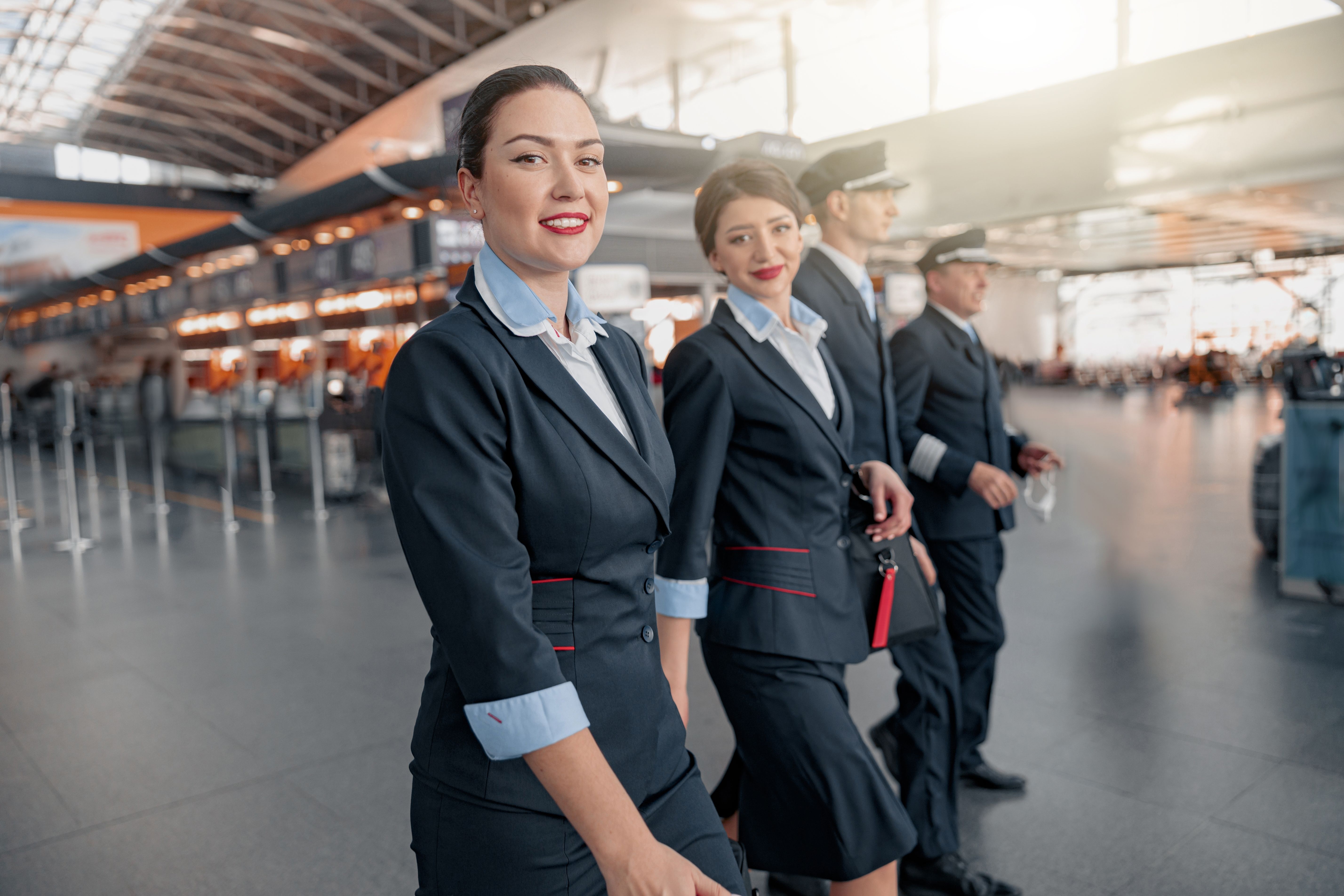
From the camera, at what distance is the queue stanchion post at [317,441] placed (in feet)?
33.4

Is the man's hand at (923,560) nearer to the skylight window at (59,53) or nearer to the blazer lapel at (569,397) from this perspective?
the blazer lapel at (569,397)

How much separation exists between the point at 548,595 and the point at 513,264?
42 cm

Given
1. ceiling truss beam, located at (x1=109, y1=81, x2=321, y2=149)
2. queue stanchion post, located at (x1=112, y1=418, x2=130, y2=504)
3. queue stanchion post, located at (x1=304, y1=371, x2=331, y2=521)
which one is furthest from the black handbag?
ceiling truss beam, located at (x1=109, y1=81, x2=321, y2=149)

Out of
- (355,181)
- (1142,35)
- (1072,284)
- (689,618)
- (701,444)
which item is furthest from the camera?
(1072,284)

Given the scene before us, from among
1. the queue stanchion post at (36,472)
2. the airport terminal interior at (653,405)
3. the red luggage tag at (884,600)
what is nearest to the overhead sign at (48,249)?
the airport terminal interior at (653,405)

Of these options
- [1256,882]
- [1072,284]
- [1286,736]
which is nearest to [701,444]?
[1256,882]

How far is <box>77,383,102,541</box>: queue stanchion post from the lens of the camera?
951 centimetres

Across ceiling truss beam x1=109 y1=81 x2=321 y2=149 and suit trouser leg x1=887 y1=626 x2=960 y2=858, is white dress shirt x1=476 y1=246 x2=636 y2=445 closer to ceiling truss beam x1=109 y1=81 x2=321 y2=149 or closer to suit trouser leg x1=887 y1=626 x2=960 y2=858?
suit trouser leg x1=887 y1=626 x2=960 y2=858

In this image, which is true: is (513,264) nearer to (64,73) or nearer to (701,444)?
(701,444)

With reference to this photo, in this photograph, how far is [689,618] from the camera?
1736 millimetres

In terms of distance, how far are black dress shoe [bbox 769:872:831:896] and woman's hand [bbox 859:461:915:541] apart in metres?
1.09

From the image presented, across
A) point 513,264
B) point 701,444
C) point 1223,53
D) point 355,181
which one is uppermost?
point 1223,53

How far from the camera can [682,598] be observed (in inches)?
67.8

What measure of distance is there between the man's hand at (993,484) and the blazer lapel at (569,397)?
182 cm
